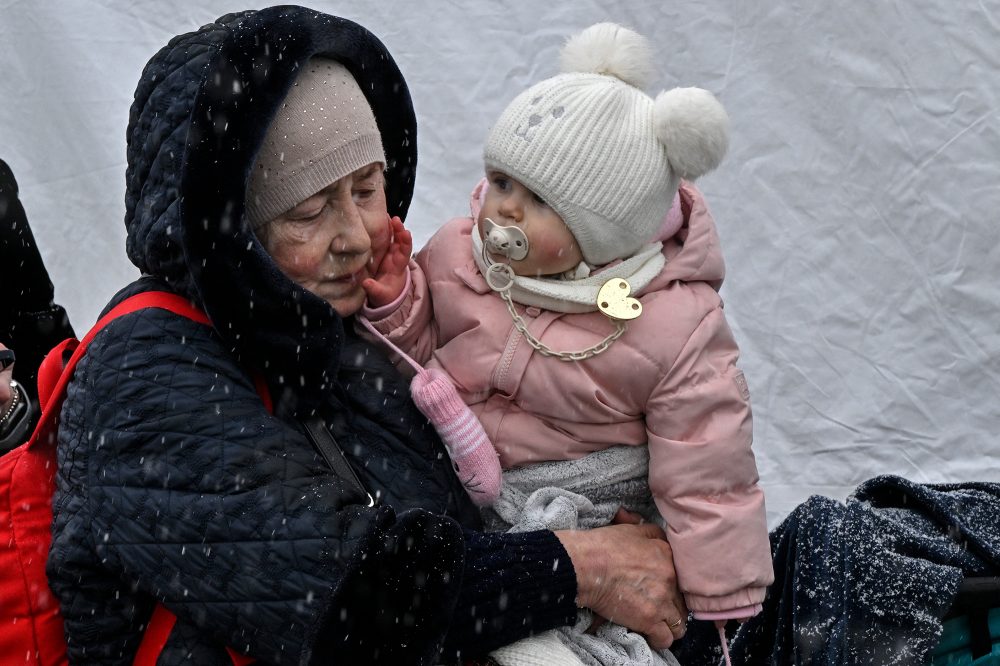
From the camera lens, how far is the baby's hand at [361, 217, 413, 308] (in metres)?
1.74

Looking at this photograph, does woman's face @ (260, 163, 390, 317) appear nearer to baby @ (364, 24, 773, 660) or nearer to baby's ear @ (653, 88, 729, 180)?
baby @ (364, 24, 773, 660)

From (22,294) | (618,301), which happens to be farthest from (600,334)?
(22,294)

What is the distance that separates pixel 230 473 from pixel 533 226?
23.2 inches

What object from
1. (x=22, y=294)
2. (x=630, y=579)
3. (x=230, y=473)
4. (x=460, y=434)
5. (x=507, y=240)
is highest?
(x=507, y=240)

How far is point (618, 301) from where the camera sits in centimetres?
169

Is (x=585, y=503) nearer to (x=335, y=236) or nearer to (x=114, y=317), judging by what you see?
(x=335, y=236)

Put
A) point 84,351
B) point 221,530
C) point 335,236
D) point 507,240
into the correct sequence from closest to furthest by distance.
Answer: point 221,530, point 84,351, point 335,236, point 507,240

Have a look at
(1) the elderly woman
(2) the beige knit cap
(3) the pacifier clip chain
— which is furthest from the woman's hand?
(2) the beige knit cap

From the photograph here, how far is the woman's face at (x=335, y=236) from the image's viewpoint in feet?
5.12

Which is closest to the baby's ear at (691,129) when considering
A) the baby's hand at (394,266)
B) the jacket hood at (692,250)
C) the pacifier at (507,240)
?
the jacket hood at (692,250)

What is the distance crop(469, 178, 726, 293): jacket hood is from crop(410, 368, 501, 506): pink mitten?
0.91ft

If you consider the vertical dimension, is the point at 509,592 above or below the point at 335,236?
below

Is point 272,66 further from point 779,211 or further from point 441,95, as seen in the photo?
point 779,211

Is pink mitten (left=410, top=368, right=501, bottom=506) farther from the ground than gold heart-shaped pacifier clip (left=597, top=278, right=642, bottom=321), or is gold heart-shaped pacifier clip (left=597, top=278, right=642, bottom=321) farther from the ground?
gold heart-shaped pacifier clip (left=597, top=278, right=642, bottom=321)
